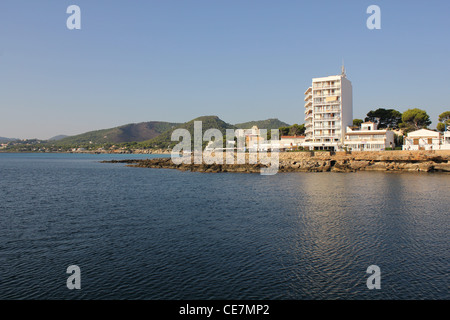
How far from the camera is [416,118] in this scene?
111 meters

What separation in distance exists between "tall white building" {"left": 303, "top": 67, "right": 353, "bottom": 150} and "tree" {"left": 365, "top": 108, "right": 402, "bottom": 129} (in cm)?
2058

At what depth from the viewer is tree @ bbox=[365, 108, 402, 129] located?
118875 millimetres

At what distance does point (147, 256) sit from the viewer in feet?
68.3

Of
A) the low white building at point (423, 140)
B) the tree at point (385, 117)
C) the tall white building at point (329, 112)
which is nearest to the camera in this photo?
the low white building at point (423, 140)

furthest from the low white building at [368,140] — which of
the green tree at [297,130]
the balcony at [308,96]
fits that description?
the green tree at [297,130]

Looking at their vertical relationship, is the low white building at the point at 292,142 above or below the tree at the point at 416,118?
below

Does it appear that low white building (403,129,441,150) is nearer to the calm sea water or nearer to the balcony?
the balcony

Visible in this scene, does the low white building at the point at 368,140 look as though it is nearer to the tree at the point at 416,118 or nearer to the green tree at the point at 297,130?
the tree at the point at 416,118

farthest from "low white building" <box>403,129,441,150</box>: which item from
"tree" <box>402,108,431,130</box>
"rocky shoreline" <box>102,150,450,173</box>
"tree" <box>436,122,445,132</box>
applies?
"tree" <box>402,108,431,130</box>

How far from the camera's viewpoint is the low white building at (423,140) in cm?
8262

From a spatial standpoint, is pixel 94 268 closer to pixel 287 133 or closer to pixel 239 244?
pixel 239 244

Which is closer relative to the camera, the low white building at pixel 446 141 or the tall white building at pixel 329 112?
the low white building at pixel 446 141

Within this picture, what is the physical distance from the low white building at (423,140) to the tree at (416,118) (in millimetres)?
23780
